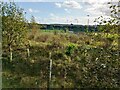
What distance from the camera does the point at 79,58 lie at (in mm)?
11680

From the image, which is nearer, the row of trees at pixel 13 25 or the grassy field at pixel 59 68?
the grassy field at pixel 59 68

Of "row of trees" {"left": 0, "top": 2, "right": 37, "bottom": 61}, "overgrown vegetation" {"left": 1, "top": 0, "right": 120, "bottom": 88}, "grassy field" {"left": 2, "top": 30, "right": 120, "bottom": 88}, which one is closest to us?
"grassy field" {"left": 2, "top": 30, "right": 120, "bottom": 88}

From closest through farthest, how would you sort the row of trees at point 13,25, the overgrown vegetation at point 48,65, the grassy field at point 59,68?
the grassy field at point 59,68 < the overgrown vegetation at point 48,65 < the row of trees at point 13,25

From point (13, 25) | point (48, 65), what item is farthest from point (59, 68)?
point (13, 25)

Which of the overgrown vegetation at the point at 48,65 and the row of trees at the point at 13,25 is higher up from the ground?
the row of trees at the point at 13,25

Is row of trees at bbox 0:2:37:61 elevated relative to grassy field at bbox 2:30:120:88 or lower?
elevated

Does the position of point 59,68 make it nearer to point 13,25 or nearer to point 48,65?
point 48,65

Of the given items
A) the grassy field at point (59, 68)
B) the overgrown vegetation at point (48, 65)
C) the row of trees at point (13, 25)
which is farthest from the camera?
the row of trees at point (13, 25)

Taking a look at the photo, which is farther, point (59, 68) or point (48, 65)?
point (48, 65)

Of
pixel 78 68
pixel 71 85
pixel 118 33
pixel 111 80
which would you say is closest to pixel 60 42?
pixel 78 68

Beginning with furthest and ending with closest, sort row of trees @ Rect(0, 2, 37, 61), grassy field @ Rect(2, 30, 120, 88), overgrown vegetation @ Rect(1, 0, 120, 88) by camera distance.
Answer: row of trees @ Rect(0, 2, 37, 61), overgrown vegetation @ Rect(1, 0, 120, 88), grassy field @ Rect(2, 30, 120, 88)

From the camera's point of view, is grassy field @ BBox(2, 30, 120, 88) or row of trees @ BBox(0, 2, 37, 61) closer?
grassy field @ BBox(2, 30, 120, 88)

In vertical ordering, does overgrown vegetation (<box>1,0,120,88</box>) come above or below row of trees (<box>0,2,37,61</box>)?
below

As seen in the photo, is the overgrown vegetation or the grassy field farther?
the overgrown vegetation
